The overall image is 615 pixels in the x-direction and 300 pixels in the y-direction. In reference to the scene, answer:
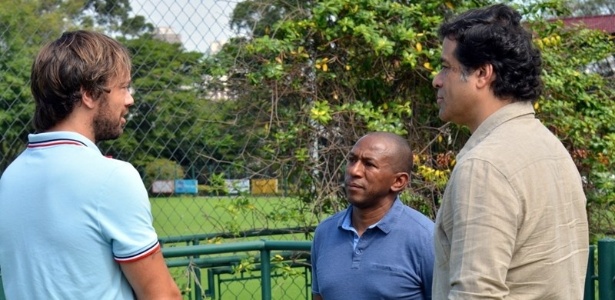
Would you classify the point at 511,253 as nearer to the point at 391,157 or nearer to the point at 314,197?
the point at 391,157

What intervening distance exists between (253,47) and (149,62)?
64 cm

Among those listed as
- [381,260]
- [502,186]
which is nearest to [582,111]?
[381,260]

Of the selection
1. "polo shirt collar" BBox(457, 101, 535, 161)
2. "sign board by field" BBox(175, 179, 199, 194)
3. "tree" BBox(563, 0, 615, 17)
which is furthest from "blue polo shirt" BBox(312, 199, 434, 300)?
"tree" BBox(563, 0, 615, 17)

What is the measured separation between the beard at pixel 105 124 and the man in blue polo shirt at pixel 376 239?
1222 mm

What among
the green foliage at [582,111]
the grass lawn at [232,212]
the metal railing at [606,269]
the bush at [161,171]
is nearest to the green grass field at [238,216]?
the grass lawn at [232,212]

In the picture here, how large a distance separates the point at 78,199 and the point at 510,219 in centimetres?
106

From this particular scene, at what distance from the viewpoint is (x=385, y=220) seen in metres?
3.48

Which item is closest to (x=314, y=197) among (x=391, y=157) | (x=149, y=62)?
(x=149, y=62)

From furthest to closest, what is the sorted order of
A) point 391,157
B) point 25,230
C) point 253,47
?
point 253,47 → point 391,157 → point 25,230

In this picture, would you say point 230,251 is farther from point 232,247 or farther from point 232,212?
point 232,212

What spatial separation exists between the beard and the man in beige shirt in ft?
2.84

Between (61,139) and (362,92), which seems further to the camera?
(362,92)

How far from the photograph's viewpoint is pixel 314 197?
550cm

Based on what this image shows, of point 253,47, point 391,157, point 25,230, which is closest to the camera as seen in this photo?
point 25,230
